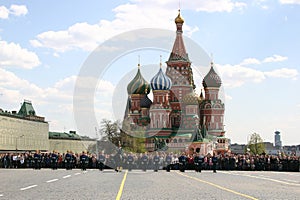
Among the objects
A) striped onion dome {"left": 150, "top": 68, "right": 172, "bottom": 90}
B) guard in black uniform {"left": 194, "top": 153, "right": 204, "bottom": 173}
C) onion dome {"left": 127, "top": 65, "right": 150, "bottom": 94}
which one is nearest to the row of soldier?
guard in black uniform {"left": 194, "top": 153, "right": 204, "bottom": 173}

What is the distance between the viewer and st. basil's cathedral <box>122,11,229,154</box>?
4129 inches

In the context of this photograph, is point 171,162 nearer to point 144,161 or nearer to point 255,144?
point 144,161

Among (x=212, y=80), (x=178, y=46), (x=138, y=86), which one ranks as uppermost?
(x=178, y=46)

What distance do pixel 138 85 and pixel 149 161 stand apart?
75062 mm

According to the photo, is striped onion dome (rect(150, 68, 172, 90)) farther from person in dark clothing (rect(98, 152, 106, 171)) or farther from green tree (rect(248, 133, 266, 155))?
person in dark clothing (rect(98, 152, 106, 171))

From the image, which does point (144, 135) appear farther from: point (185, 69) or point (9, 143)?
point (9, 143)

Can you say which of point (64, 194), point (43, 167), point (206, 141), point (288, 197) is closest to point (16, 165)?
point (43, 167)

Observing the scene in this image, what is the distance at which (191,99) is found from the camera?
110m

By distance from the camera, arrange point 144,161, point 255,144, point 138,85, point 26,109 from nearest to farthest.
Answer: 1. point 144,161
2. point 138,85
3. point 255,144
4. point 26,109

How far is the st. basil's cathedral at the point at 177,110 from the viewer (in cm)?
10488

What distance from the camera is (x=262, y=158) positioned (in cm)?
4212

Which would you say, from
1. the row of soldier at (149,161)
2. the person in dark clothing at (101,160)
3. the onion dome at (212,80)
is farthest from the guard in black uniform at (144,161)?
the onion dome at (212,80)

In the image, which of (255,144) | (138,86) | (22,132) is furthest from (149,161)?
(255,144)

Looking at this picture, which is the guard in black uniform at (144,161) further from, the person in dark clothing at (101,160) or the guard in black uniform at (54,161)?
the guard in black uniform at (54,161)
